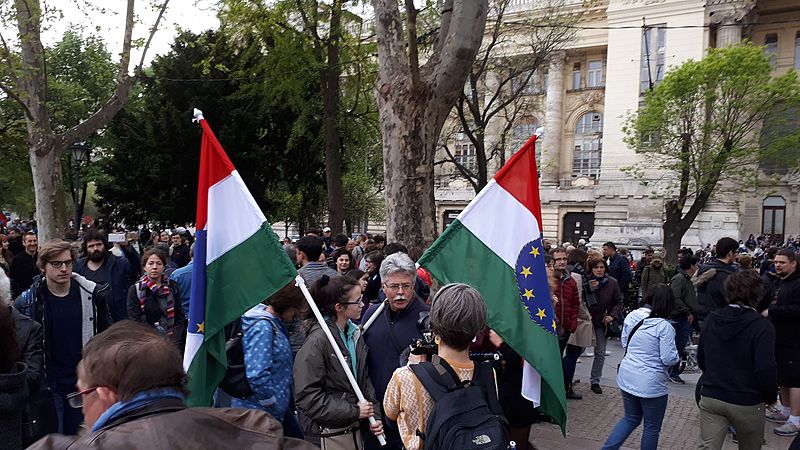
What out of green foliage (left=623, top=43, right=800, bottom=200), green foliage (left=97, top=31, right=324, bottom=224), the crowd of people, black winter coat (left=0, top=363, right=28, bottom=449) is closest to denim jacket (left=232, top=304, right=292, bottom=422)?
the crowd of people

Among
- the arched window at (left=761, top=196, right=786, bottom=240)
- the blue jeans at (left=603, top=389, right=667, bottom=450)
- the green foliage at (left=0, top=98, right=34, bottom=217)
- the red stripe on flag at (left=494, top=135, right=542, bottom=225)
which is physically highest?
the green foliage at (left=0, top=98, right=34, bottom=217)

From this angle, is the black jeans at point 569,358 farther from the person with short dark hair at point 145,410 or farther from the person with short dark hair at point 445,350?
the person with short dark hair at point 145,410

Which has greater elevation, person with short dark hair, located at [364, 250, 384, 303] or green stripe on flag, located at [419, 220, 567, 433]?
green stripe on flag, located at [419, 220, 567, 433]

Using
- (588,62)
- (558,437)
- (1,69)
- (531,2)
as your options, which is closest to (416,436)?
(558,437)

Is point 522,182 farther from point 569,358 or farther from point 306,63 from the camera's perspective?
point 306,63

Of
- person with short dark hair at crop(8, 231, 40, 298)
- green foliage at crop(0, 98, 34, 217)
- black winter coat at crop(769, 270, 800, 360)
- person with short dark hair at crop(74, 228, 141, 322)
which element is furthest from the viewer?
green foliage at crop(0, 98, 34, 217)

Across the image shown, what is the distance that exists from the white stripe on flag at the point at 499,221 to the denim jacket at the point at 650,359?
1.73 m

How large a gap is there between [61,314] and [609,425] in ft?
18.3

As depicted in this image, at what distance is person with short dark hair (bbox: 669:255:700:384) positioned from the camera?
8.60 meters

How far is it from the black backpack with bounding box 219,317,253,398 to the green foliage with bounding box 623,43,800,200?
801 inches

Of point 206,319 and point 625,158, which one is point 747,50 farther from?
point 206,319

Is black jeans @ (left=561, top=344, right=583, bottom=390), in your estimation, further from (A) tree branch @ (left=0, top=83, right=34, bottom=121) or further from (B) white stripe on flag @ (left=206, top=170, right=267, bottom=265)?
(A) tree branch @ (left=0, top=83, right=34, bottom=121)

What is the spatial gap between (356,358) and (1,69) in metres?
12.1

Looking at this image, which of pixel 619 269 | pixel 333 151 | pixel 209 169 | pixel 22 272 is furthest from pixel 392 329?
pixel 333 151
